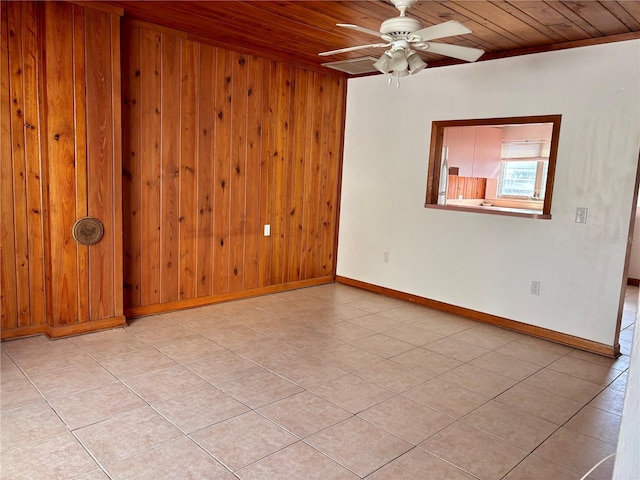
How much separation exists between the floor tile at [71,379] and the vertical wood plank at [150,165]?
Result: 1.13 m

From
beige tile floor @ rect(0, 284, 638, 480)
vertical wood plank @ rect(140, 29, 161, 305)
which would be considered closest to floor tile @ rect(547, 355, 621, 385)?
beige tile floor @ rect(0, 284, 638, 480)

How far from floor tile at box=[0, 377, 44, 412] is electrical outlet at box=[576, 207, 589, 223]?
12.6ft

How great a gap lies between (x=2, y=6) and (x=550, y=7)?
3497mm

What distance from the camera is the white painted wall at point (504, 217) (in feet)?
11.5

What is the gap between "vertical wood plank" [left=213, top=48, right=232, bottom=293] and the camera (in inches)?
165

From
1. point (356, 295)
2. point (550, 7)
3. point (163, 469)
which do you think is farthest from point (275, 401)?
point (550, 7)

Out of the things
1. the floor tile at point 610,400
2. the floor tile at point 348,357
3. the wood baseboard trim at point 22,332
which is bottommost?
the floor tile at point 610,400

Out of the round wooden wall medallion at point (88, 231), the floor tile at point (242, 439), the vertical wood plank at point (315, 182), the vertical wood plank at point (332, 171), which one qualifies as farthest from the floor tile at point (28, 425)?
the vertical wood plank at point (332, 171)

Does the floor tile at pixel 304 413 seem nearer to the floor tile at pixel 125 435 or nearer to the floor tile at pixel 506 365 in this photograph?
the floor tile at pixel 125 435

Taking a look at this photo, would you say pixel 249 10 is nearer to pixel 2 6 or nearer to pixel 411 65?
pixel 411 65

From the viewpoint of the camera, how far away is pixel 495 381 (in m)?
3.01

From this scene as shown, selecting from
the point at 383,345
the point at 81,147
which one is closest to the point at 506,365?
the point at 383,345

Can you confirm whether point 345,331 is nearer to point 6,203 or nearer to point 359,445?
point 359,445

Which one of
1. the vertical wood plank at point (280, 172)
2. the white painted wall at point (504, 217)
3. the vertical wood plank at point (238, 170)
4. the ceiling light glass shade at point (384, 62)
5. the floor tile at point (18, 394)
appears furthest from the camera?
the vertical wood plank at point (280, 172)
